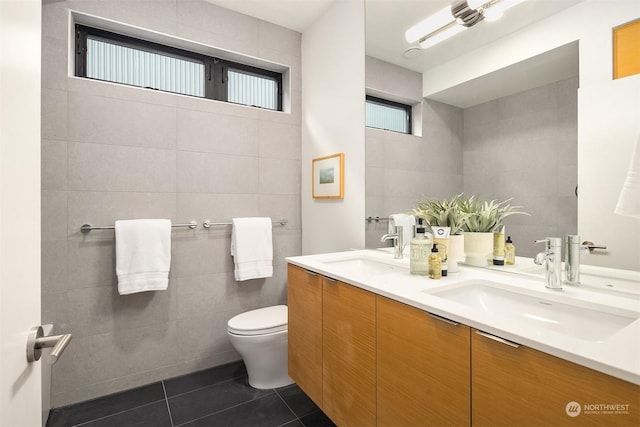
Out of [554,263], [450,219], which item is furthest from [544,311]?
[450,219]

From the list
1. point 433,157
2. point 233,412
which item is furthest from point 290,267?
point 433,157

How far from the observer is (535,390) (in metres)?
0.67

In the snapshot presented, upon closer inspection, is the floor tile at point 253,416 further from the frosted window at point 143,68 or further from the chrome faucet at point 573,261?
the frosted window at point 143,68

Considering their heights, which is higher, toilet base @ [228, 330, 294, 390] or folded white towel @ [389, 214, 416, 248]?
folded white towel @ [389, 214, 416, 248]

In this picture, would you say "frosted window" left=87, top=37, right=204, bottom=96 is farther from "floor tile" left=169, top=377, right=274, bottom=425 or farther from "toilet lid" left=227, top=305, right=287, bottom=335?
"floor tile" left=169, top=377, right=274, bottom=425

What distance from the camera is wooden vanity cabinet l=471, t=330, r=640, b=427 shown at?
564 millimetres

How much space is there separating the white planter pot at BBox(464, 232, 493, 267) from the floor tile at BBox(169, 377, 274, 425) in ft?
4.64

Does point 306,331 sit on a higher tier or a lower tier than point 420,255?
lower

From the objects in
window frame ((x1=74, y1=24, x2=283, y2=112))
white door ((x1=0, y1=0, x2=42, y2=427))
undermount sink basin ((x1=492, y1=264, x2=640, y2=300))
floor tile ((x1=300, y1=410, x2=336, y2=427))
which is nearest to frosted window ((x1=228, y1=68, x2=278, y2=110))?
window frame ((x1=74, y1=24, x2=283, y2=112))

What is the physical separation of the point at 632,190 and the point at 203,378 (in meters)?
2.34

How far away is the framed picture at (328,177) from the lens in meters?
2.08

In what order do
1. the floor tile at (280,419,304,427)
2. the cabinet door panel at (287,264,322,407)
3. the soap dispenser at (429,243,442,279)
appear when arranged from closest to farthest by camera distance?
the soap dispenser at (429,243,442,279), the cabinet door panel at (287,264,322,407), the floor tile at (280,419,304,427)

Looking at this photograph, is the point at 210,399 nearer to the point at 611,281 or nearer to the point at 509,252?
the point at 509,252

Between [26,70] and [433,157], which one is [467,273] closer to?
[433,157]
